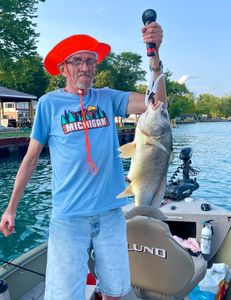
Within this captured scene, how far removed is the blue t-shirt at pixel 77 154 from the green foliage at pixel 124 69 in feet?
194

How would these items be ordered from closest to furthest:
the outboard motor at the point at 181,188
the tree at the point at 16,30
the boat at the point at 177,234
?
the boat at the point at 177,234, the outboard motor at the point at 181,188, the tree at the point at 16,30

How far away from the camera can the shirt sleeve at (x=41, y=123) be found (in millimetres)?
2635

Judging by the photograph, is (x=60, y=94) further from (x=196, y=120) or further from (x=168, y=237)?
(x=196, y=120)

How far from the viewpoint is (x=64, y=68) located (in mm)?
2736

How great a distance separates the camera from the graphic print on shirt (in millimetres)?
2617

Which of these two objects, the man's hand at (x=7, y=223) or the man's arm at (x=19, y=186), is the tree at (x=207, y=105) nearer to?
the man's arm at (x=19, y=186)

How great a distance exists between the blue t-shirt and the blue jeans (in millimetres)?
102

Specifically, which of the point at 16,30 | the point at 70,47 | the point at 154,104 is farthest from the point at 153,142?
the point at 16,30

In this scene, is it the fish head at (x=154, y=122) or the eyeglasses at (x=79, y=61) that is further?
the eyeglasses at (x=79, y=61)

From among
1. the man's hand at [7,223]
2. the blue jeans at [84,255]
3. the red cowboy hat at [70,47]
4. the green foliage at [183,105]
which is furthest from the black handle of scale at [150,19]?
the green foliage at [183,105]

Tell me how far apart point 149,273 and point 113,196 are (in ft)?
2.51

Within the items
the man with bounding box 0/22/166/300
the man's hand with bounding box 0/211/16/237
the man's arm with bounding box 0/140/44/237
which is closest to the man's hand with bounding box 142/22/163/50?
the man with bounding box 0/22/166/300

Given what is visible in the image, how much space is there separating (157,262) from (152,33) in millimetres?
1751

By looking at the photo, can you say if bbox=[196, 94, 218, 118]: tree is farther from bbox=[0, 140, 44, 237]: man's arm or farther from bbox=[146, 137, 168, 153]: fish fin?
bbox=[146, 137, 168, 153]: fish fin
